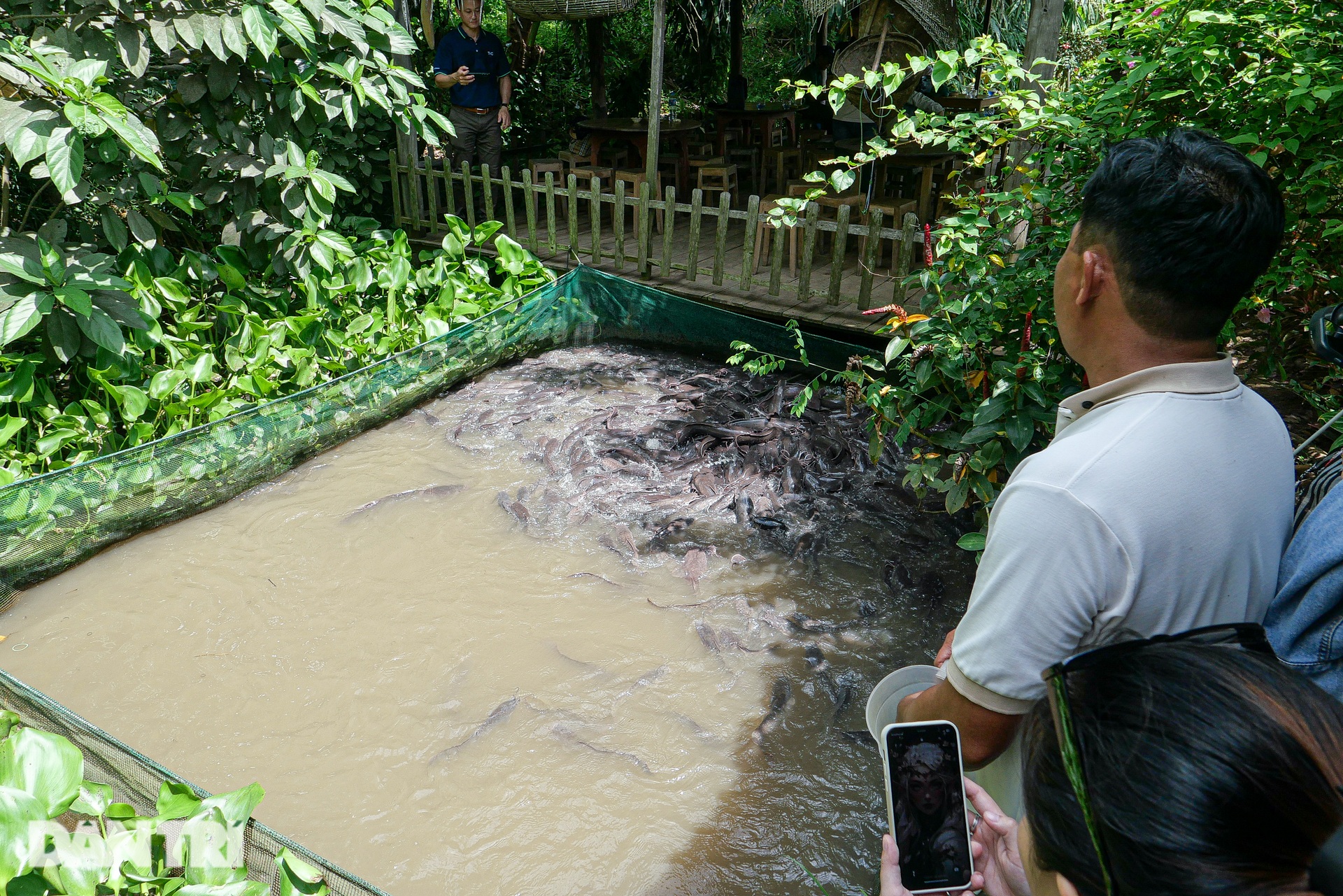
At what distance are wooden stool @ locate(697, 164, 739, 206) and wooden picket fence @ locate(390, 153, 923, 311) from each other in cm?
34

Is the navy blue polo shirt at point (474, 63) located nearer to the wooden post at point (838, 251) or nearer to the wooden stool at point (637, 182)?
the wooden stool at point (637, 182)

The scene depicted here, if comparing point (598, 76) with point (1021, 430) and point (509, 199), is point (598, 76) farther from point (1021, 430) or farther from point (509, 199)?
point (1021, 430)

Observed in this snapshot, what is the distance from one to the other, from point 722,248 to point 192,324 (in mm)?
3393

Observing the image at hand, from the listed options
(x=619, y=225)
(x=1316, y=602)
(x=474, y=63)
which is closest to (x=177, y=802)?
(x=1316, y=602)

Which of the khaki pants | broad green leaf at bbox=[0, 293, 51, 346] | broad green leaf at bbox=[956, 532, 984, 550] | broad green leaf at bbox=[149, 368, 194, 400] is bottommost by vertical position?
broad green leaf at bbox=[149, 368, 194, 400]

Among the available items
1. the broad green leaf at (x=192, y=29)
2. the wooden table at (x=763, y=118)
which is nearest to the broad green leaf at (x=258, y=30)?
the broad green leaf at (x=192, y=29)

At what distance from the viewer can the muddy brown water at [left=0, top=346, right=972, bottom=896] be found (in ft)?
9.20

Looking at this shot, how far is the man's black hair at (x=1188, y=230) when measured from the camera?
1.14 metres

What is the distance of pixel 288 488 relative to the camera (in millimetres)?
4703

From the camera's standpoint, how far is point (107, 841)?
183 centimetres

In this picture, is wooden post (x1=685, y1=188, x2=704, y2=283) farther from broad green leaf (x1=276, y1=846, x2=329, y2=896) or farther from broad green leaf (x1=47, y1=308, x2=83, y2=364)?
broad green leaf (x1=276, y1=846, x2=329, y2=896)

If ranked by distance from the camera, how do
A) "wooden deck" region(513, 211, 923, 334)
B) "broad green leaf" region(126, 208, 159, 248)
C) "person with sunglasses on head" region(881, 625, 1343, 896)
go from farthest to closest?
1. "wooden deck" region(513, 211, 923, 334)
2. "broad green leaf" region(126, 208, 159, 248)
3. "person with sunglasses on head" region(881, 625, 1343, 896)

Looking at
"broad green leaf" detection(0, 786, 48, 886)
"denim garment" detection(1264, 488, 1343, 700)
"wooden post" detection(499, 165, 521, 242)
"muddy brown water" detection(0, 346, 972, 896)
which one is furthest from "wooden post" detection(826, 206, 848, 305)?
"broad green leaf" detection(0, 786, 48, 886)

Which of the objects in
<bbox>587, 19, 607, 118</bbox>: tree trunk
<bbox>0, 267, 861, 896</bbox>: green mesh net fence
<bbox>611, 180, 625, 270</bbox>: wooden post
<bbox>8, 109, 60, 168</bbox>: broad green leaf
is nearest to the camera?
<bbox>0, 267, 861, 896</bbox>: green mesh net fence
